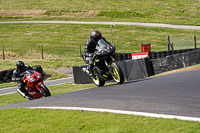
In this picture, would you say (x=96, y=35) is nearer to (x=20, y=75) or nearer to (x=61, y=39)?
(x=20, y=75)

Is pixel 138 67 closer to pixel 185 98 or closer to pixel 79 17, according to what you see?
pixel 185 98

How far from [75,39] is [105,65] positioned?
33980 mm

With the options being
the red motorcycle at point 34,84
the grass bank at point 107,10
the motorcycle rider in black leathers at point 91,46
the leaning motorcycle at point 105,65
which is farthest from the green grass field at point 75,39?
the leaning motorcycle at point 105,65

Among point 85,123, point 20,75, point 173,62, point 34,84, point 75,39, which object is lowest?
point 75,39

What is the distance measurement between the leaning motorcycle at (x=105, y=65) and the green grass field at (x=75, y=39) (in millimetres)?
3822

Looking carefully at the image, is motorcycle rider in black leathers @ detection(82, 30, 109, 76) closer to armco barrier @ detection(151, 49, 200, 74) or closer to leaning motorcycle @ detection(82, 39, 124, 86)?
leaning motorcycle @ detection(82, 39, 124, 86)

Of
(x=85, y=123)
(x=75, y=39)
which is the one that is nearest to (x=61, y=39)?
(x=75, y=39)

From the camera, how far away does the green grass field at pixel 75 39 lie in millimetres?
5391

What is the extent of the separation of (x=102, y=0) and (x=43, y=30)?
18738mm

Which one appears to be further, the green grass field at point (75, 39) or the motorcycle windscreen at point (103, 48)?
the motorcycle windscreen at point (103, 48)

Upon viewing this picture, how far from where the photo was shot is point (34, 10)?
6191cm

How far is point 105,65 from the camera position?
39.3ft

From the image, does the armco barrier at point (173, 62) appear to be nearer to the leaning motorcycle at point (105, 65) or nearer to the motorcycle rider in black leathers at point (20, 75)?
the leaning motorcycle at point (105, 65)

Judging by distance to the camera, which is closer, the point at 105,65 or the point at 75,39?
the point at 105,65
